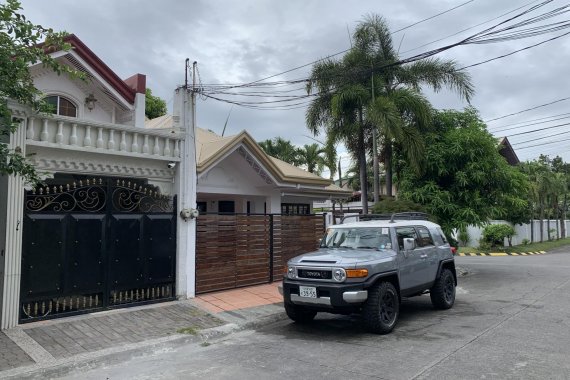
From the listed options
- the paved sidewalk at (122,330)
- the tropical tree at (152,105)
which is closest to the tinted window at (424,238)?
the paved sidewalk at (122,330)

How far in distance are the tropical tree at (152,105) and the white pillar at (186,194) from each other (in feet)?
46.7

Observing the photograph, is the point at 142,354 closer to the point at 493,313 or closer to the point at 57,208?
the point at 57,208

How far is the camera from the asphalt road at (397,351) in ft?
18.1

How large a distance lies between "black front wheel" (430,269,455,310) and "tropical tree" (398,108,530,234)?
610 centimetres

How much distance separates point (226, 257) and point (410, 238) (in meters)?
4.55

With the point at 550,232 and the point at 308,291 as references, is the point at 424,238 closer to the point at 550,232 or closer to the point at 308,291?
the point at 308,291

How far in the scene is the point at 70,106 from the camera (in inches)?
485

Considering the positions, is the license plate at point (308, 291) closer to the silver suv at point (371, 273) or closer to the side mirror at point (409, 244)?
the silver suv at point (371, 273)

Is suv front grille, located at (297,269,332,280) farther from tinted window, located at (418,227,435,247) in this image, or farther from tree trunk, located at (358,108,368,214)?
tree trunk, located at (358,108,368,214)

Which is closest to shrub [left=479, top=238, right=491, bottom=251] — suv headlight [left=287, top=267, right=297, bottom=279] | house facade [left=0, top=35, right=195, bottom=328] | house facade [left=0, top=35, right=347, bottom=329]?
house facade [left=0, top=35, right=347, bottom=329]

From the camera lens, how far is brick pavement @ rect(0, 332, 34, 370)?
5.98 metres

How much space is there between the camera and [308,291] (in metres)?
7.38

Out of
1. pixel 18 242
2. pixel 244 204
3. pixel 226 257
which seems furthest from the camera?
pixel 244 204

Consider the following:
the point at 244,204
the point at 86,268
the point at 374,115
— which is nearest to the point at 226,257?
the point at 86,268
